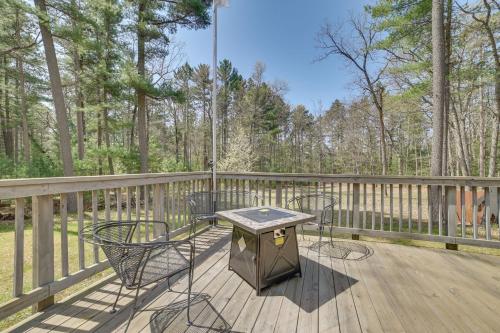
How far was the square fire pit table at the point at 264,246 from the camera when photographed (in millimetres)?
2113

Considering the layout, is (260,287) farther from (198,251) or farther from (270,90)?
(270,90)

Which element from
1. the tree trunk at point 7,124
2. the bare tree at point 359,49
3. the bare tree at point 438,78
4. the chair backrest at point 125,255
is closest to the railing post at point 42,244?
the chair backrest at point 125,255

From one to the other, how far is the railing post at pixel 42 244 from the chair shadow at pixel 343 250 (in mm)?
2759

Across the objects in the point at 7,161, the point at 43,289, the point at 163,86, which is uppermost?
the point at 163,86

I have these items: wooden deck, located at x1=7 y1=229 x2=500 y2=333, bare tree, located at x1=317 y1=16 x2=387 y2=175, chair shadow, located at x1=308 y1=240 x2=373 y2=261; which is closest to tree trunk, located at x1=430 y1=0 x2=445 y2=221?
chair shadow, located at x1=308 y1=240 x2=373 y2=261

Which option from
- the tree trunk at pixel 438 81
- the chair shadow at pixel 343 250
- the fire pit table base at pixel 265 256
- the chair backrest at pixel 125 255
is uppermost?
the tree trunk at pixel 438 81

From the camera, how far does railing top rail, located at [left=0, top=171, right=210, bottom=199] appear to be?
62.1 inches

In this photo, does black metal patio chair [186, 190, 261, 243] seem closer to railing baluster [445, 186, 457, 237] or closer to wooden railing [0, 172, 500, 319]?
wooden railing [0, 172, 500, 319]

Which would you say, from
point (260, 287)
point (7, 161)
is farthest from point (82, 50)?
point (260, 287)

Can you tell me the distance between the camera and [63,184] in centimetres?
193

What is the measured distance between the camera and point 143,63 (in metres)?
9.32

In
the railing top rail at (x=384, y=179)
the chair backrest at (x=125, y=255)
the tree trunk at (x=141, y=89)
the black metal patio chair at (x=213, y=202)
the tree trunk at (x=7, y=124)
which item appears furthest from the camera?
the tree trunk at (x=7, y=124)

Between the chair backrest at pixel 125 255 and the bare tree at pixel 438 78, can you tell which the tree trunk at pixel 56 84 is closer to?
the chair backrest at pixel 125 255

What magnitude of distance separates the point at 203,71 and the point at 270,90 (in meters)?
4.88
